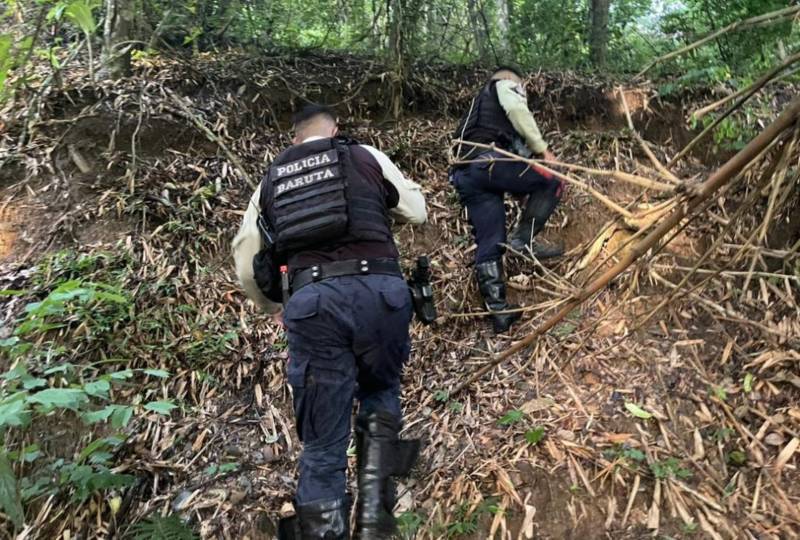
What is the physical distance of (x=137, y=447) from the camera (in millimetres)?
3357

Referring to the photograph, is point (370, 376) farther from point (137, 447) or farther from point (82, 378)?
point (82, 378)

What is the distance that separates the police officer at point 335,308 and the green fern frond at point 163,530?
65 cm

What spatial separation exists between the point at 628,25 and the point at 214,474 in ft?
26.2

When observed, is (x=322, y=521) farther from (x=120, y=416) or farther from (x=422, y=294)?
(x=422, y=294)

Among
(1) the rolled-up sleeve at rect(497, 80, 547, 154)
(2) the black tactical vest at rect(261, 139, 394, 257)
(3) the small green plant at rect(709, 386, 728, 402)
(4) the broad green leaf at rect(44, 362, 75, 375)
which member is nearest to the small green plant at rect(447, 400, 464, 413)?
(2) the black tactical vest at rect(261, 139, 394, 257)

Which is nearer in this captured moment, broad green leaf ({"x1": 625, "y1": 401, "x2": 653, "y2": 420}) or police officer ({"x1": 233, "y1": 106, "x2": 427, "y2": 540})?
police officer ({"x1": 233, "y1": 106, "x2": 427, "y2": 540})

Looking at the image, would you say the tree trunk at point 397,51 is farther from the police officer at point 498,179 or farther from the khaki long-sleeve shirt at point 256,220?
the khaki long-sleeve shirt at point 256,220

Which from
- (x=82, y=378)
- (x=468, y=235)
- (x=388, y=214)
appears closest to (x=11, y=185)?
(x=82, y=378)

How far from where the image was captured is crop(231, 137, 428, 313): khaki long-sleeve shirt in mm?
3076

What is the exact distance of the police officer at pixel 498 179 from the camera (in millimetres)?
4168

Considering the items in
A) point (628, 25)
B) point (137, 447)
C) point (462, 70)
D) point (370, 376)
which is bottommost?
point (137, 447)

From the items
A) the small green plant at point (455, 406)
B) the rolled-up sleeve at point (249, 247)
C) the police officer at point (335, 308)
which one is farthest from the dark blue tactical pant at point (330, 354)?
the small green plant at point (455, 406)

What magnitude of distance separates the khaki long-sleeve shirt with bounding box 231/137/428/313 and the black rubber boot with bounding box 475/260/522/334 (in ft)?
3.76

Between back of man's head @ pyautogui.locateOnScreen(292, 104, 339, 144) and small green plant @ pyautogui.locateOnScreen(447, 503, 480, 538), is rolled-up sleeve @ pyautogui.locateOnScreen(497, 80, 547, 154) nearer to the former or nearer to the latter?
back of man's head @ pyautogui.locateOnScreen(292, 104, 339, 144)
